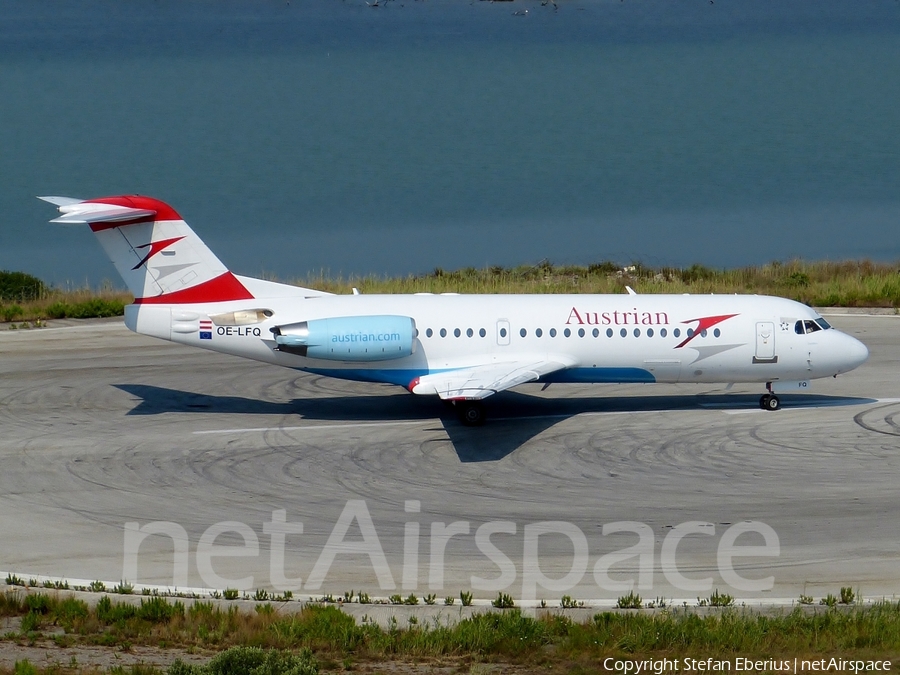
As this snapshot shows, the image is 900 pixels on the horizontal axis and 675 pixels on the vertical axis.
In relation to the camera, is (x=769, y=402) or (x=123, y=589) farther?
(x=769, y=402)

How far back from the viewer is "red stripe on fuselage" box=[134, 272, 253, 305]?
26.5 m

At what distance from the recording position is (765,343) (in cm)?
2772

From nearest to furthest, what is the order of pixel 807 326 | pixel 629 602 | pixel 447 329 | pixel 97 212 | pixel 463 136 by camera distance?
pixel 629 602 → pixel 97 212 → pixel 447 329 → pixel 807 326 → pixel 463 136

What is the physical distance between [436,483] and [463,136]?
6561cm

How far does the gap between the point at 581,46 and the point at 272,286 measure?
98.7m

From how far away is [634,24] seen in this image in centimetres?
13650

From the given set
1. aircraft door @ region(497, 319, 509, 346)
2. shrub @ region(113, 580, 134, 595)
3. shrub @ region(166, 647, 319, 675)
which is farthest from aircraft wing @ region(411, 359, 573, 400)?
shrub @ region(166, 647, 319, 675)

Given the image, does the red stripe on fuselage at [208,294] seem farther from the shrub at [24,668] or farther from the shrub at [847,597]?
the shrub at [847,597]

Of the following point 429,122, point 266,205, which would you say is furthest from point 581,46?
point 266,205

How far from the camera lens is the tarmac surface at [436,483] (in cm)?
1827

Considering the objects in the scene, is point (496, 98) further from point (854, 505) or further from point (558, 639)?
point (558, 639)

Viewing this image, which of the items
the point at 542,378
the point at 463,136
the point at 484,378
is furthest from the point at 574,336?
the point at 463,136

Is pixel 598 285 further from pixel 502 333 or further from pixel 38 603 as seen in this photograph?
pixel 38 603

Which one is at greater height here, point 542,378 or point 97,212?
point 97,212
